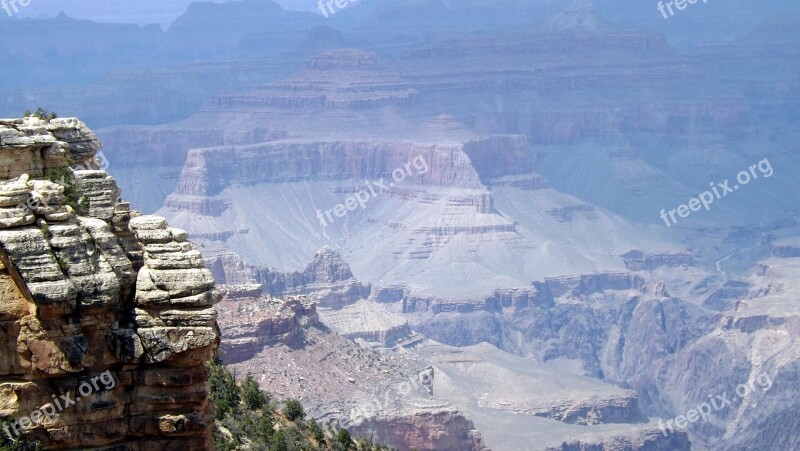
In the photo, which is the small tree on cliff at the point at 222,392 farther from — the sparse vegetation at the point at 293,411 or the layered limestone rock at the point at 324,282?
the layered limestone rock at the point at 324,282

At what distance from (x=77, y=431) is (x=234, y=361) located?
51.2m

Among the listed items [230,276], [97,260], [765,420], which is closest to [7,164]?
[97,260]

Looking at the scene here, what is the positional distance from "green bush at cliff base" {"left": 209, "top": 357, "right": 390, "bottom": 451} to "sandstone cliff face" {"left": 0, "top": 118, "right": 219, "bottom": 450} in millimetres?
6045

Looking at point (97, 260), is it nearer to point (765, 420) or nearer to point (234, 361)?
point (234, 361)

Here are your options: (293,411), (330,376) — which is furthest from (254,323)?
(293,411)

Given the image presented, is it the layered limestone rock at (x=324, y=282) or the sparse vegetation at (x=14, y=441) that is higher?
the sparse vegetation at (x=14, y=441)

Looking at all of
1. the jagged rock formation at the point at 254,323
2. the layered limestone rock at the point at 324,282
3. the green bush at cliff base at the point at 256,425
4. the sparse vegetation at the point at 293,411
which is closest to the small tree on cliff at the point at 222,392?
the green bush at cliff base at the point at 256,425

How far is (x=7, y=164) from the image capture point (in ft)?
81.3

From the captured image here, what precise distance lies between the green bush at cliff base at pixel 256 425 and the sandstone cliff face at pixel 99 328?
604 centimetres

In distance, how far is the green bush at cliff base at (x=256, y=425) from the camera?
31.5 m

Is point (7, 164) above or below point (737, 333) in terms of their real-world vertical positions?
above

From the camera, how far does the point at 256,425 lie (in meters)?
33.7

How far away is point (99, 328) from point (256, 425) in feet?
38.1

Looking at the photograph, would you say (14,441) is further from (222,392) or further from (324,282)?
(324,282)
